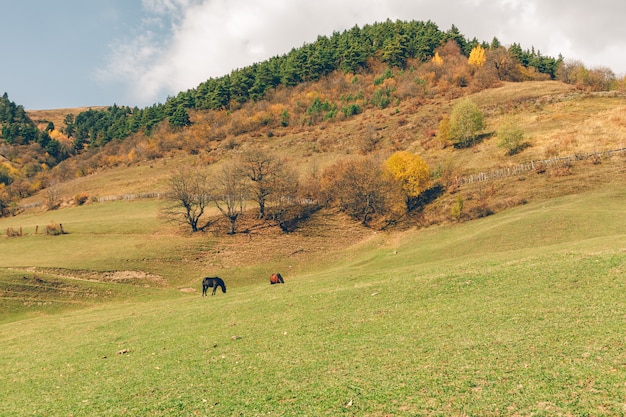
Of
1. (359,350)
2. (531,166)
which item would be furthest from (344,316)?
(531,166)

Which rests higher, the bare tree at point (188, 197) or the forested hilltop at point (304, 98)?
the forested hilltop at point (304, 98)

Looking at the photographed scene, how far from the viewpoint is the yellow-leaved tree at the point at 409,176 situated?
75906 mm

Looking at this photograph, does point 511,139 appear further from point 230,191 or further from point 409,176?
point 230,191

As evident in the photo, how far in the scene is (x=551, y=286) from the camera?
19703 millimetres

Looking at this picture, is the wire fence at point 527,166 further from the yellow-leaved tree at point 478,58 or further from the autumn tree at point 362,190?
the yellow-leaved tree at point 478,58

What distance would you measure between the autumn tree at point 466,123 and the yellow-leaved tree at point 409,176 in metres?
30.9

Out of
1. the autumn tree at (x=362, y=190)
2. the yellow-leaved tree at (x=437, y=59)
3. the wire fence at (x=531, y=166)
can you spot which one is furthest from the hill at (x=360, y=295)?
the yellow-leaved tree at (x=437, y=59)

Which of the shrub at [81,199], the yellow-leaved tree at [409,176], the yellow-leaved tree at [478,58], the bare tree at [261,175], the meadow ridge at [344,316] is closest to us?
the meadow ridge at [344,316]

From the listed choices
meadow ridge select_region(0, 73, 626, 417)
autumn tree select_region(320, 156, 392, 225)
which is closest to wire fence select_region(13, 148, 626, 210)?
meadow ridge select_region(0, 73, 626, 417)

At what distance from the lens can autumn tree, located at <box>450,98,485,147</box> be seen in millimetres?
100688

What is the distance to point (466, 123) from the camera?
332ft

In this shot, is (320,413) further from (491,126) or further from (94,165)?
(94,165)

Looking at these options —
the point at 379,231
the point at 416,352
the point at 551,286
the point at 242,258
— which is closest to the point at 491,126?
the point at 379,231

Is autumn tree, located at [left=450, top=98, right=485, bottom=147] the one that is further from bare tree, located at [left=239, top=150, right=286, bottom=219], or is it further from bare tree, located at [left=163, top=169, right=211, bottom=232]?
bare tree, located at [left=163, top=169, right=211, bottom=232]
